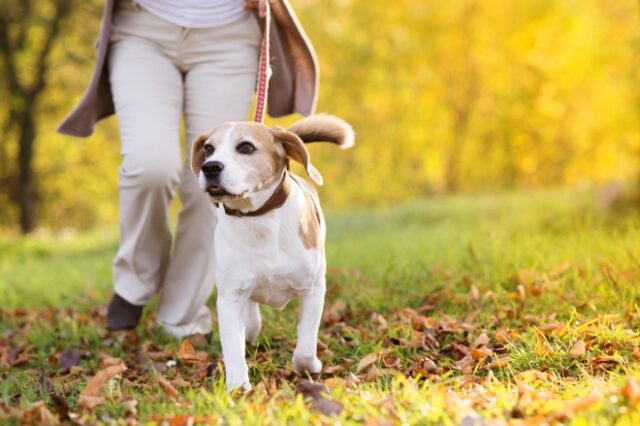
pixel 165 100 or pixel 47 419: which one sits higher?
pixel 165 100

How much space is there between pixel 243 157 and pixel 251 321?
122 centimetres

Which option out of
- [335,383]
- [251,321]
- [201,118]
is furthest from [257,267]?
[201,118]

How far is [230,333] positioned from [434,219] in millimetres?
8088

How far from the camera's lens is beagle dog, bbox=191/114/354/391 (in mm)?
3104

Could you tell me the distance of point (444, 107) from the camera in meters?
20.6

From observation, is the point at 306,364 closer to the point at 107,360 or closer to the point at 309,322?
the point at 309,322

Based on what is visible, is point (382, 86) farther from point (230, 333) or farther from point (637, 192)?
point (230, 333)

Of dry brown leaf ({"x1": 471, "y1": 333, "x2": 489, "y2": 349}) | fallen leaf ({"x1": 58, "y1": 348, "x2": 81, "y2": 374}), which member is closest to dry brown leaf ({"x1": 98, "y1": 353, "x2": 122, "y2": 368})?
fallen leaf ({"x1": 58, "y1": 348, "x2": 81, "y2": 374})

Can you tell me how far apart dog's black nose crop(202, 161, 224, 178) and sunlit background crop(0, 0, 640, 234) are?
12.3m

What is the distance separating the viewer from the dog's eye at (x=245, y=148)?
3.14 meters

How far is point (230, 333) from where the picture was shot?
3.21 m

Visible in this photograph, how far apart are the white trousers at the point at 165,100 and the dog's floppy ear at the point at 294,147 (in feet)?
3.22

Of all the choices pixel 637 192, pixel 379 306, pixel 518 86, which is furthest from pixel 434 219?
pixel 518 86

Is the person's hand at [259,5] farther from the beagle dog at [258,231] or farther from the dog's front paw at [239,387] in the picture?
the dog's front paw at [239,387]
